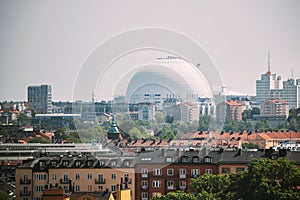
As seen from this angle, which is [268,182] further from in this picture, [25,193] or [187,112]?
[187,112]

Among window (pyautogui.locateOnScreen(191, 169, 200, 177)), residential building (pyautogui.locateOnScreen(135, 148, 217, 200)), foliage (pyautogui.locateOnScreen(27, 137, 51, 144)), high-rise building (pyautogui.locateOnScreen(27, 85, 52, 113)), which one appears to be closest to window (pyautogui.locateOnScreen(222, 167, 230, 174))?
residential building (pyautogui.locateOnScreen(135, 148, 217, 200))

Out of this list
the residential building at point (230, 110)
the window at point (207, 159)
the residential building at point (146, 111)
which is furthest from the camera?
the residential building at point (230, 110)

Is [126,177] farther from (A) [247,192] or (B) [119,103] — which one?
(B) [119,103]

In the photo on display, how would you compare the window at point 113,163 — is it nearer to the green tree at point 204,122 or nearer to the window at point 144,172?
the window at point 144,172

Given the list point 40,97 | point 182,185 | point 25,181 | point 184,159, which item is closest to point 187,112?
point 40,97

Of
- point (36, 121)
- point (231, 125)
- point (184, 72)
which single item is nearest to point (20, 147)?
point (231, 125)

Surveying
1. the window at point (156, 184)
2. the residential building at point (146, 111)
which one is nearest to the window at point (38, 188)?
the window at point (156, 184)
